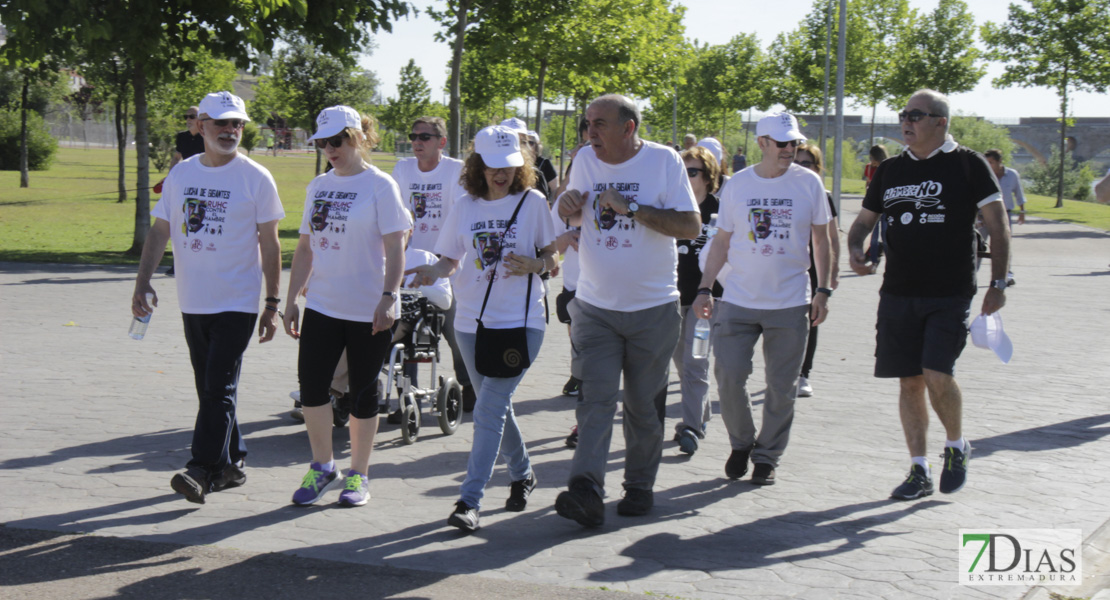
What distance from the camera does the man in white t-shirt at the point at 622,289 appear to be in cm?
513

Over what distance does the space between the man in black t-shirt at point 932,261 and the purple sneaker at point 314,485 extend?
293cm

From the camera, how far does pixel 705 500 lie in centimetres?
576

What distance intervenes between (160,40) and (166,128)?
25.5m

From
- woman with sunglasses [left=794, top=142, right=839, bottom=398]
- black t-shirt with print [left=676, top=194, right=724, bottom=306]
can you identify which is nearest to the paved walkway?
woman with sunglasses [left=794, top=142, right=839, bottom=398]

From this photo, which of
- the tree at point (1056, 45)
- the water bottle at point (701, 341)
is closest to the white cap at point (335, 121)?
the water bottle at point (701, 341)

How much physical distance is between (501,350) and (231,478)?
1.70 metres

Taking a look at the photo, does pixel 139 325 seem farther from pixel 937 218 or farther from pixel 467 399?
pixel 937 218

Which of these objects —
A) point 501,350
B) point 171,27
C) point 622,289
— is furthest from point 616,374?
point 171,27

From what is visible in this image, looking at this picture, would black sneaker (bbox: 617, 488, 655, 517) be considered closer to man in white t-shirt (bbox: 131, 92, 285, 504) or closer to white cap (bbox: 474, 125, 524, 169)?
white cap (bbox: 474, 125, 524, 169)

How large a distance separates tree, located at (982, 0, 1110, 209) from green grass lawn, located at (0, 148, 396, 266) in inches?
875

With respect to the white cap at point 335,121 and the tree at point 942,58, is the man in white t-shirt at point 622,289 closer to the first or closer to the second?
the white cap at point 335,121

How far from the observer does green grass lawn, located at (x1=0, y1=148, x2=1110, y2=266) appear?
18.1 m

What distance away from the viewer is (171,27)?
1516 cm

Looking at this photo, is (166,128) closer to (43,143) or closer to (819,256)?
(43,143)
